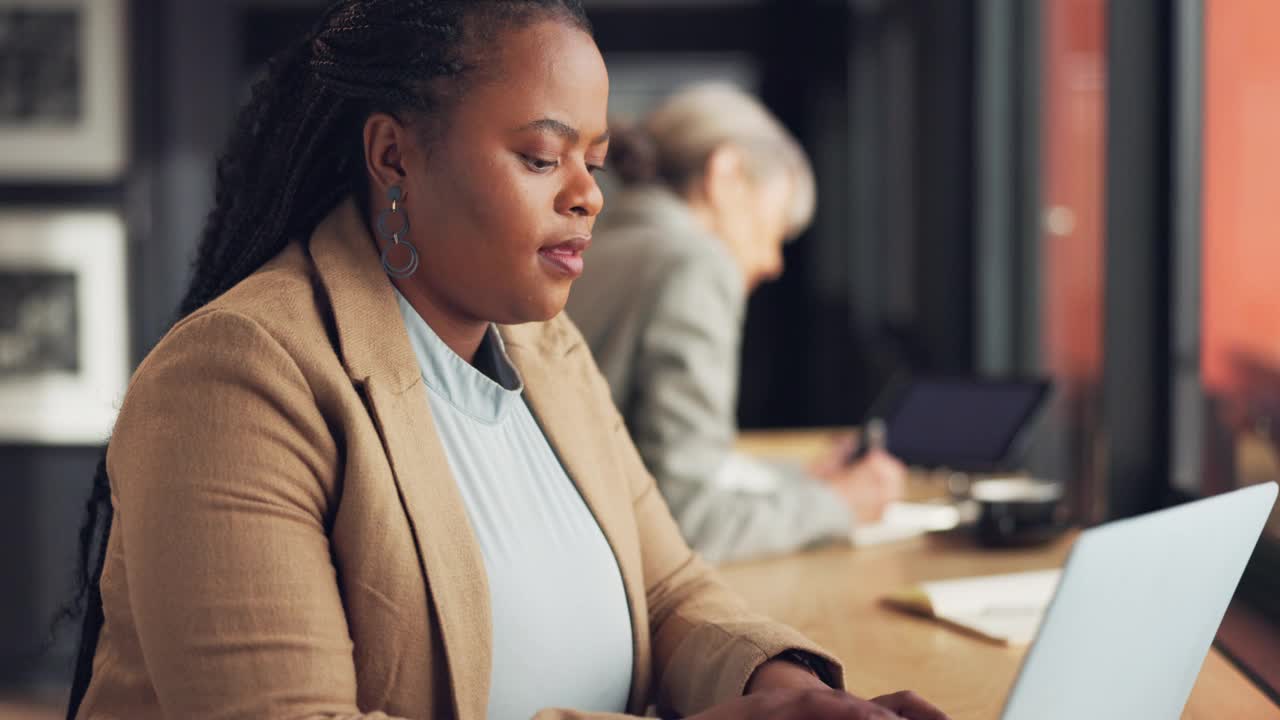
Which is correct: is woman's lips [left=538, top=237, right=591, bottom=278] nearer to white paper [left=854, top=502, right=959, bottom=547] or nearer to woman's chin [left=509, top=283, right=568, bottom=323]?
woman's chin [left=509, top=283, right=568, bottom=323]

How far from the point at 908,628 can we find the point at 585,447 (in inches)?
21.5

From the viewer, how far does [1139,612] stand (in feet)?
2.91

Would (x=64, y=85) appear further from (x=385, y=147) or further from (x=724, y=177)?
(x=385, y=147)

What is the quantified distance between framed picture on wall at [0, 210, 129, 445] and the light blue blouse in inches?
133

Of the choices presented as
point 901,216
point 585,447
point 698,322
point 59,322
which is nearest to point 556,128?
point 585,447

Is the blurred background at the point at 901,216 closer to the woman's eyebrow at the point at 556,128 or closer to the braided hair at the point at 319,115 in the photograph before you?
the braided hair at the point at 319,115

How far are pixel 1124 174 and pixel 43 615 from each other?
363 centimetres

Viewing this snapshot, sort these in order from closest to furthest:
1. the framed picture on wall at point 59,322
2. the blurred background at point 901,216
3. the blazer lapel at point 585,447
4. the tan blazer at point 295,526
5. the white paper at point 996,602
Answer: the tan blazer at point 295,526 → the blazer lapel at point 585,447 → the white paper at point 996,602 → the blurred background at point 901,216 → the framed picture on wall at point 59,322

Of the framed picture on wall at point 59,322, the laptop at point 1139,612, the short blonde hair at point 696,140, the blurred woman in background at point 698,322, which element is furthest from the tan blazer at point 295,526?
the framed picture on wall at point 59,322

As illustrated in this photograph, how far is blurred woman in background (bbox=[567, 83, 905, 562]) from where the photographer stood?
2061 mm

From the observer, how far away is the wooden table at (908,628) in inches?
51.8

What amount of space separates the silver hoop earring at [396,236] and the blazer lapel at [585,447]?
0.19 m

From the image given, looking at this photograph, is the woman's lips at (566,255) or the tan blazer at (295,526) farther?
the woman's lips at (566,255)

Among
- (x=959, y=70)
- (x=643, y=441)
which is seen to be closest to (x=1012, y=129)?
(x=959, y=70)
